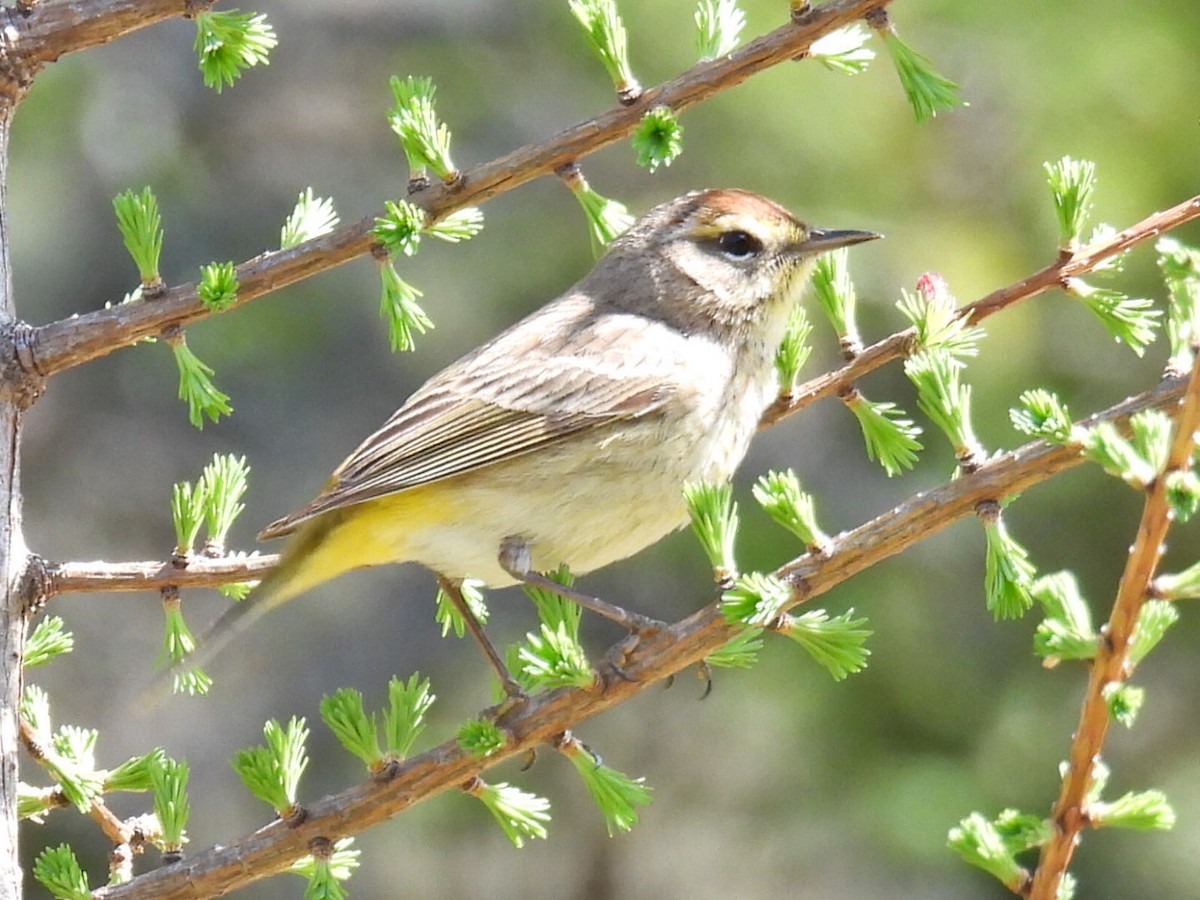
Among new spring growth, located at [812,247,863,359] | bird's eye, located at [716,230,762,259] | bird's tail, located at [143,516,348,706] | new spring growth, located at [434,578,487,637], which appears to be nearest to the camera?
new spring growth, located at [812,247,863,359]

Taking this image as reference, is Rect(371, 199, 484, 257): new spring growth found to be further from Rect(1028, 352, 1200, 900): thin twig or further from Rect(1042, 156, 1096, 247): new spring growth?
Rect(1028, 352, 1200, 900): thin twig

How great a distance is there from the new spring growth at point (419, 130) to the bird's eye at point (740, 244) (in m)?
1.85

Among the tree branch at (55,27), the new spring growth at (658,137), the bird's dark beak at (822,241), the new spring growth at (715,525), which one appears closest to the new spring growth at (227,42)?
the tree branch at (55,27)

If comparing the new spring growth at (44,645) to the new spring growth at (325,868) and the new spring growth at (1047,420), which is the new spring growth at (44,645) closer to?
the new spring growth at (325,868)

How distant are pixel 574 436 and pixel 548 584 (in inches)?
23.1

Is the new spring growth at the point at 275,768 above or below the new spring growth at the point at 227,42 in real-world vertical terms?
below

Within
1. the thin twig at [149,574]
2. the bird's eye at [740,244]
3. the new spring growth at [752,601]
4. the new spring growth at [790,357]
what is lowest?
the new spring growth at [752,601]

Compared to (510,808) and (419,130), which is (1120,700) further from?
(419,130)

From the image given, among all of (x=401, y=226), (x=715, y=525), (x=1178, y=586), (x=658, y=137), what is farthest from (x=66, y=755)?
(x=1178, y=586)

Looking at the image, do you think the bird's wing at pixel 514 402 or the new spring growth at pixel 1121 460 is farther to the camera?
the bird's wing at pixel 514 402

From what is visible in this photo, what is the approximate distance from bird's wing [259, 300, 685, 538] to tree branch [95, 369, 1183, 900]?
4.05 ft

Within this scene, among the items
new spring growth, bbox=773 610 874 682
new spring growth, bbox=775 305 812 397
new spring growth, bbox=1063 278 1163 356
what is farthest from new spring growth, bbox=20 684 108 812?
new spring growth, bbox=1063 278 1163 356

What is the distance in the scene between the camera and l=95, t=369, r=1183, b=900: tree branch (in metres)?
2.55

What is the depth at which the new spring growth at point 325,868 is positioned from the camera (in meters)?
2.69
